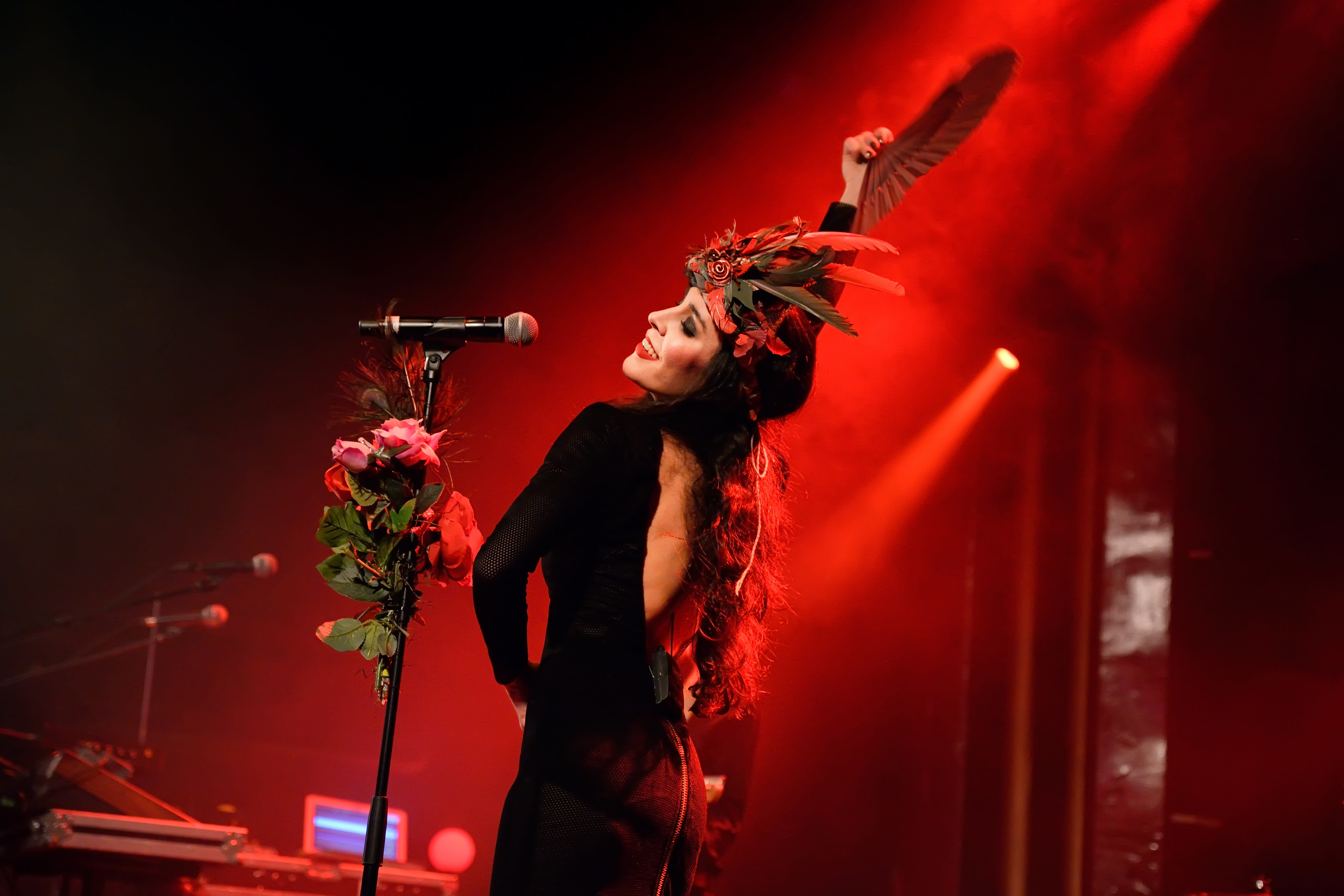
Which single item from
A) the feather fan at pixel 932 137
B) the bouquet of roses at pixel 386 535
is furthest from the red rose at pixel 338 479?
the feather fan at pixel 932 137

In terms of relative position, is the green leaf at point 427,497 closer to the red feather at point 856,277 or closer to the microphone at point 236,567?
the red feather at point 856,277

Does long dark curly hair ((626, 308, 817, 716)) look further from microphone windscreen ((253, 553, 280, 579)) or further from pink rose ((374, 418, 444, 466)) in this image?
microphone windscreen ((253, 553, 280, 579))

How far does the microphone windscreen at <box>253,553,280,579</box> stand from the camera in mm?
4035

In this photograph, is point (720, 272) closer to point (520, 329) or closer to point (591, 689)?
point (520, 329)

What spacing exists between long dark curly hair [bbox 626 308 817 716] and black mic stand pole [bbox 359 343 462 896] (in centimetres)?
36

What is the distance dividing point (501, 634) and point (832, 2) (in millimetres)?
3831

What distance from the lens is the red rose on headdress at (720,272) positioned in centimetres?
194

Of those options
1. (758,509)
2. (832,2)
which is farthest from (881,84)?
(758,509)

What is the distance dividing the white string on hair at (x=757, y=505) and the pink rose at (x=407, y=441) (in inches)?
22.6

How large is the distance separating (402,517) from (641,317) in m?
2.80

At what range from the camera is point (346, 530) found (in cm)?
184

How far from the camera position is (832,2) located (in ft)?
15.1

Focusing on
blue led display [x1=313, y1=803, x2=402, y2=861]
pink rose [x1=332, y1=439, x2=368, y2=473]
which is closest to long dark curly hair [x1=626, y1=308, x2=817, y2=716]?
pink rose [x1=332, y1=439, x2=368, y2=473]

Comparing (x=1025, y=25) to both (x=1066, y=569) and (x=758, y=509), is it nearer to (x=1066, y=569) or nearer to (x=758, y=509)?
(x=1066, y=569)
